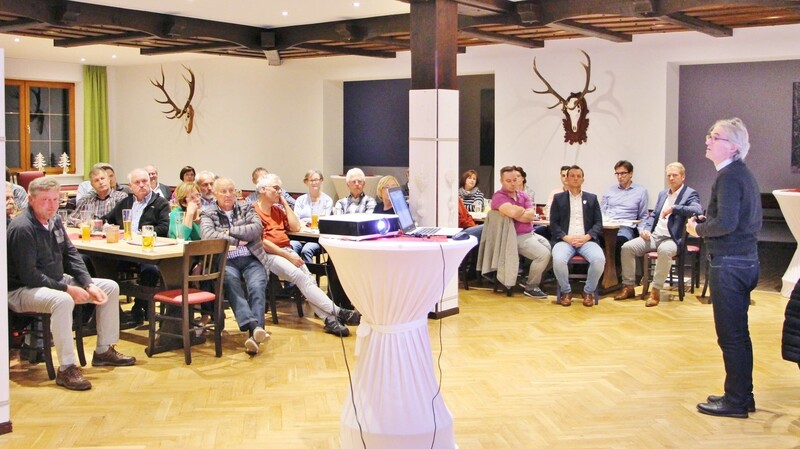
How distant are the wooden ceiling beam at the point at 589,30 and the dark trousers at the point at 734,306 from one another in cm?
431

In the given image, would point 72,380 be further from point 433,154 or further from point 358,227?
point 433,154

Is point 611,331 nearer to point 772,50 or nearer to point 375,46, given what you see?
point 772,50

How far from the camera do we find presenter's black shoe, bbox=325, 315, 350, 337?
261 inches

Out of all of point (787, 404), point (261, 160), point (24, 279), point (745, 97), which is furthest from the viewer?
point (261, 160)

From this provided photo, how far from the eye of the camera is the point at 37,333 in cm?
571

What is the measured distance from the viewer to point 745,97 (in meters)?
12.0

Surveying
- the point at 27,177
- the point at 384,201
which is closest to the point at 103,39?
the point at 27,177

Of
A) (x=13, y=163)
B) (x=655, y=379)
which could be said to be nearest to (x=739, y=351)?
(x=655, y=379)

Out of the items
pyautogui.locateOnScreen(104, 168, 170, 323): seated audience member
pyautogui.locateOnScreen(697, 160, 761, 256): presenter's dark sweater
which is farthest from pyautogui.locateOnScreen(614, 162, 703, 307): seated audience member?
pyautogui.locateOnScreen(104, 168, 170, 323): seated audience member

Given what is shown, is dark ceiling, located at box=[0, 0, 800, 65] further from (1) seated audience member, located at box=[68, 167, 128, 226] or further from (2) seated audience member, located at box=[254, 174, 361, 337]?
(2) seated audience member, located at box=[254, 174, 361, 337]

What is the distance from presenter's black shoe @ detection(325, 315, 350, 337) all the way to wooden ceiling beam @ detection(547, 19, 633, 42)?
3592mm

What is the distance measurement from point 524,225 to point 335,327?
2476 millimetres

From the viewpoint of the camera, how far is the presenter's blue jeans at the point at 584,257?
7902 mm

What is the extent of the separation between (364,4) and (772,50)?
4.11m
